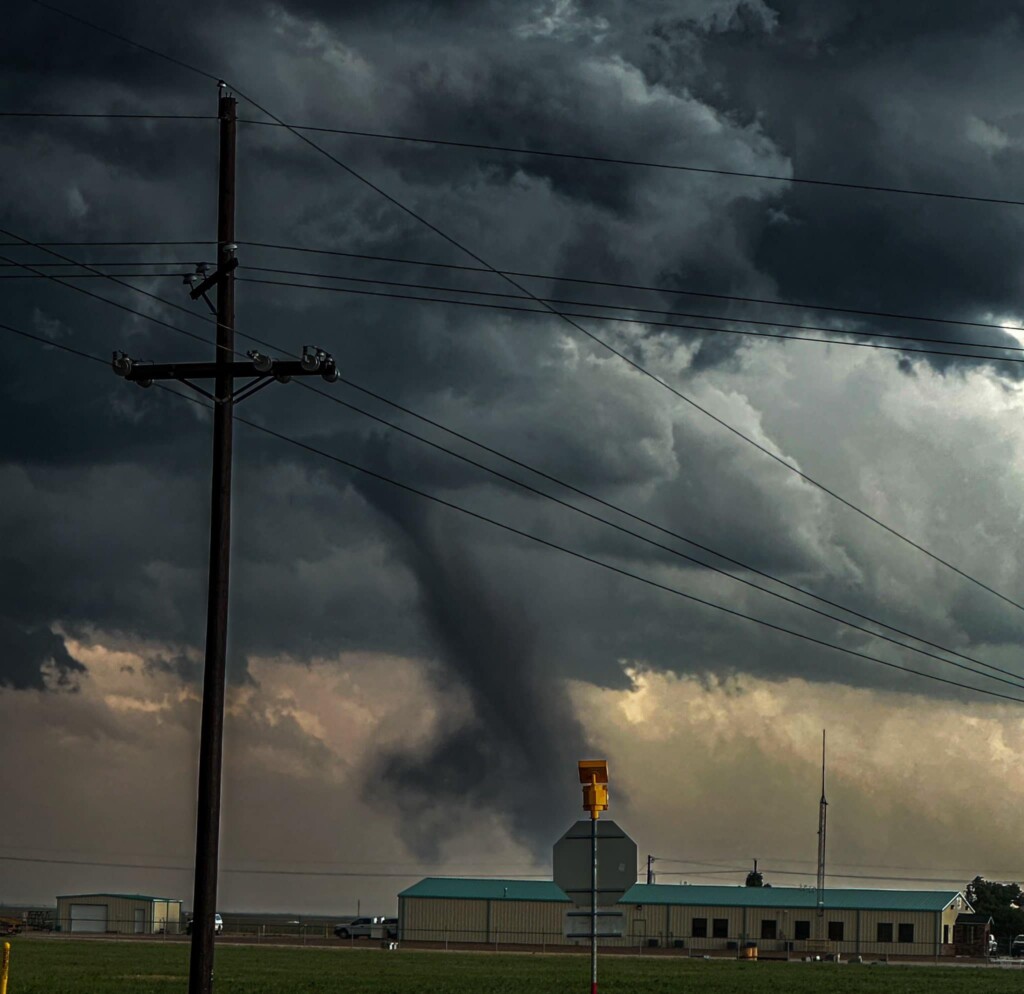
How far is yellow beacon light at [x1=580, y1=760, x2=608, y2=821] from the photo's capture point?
21.7 m

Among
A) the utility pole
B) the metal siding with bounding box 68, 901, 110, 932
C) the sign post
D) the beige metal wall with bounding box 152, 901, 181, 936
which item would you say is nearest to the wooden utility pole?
the utility pole

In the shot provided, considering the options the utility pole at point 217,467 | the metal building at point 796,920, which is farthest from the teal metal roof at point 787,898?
the utility pole at point 217,467

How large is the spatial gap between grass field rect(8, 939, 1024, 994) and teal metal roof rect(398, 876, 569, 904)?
3735 centimetres

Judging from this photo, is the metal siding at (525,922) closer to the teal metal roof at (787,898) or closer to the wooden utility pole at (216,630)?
the teal metal roof at (787,898)

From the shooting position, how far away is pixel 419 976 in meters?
61.1

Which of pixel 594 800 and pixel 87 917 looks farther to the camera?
pixel 87 917

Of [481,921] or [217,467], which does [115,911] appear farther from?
[217,467]

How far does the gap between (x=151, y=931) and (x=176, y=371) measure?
11232 centimetres

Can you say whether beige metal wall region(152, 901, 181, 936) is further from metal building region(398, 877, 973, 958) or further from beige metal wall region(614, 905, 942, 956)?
beige metal wall region(614, 905, 942, 956)

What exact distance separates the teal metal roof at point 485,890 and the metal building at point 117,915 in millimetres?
20326

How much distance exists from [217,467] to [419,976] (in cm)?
4111

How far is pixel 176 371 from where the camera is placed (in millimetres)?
25375

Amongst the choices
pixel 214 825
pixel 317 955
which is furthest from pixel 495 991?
pixel 317 955

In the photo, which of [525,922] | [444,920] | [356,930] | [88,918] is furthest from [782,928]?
[88,918]
